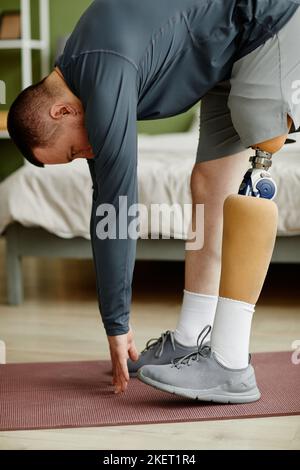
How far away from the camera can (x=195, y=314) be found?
164 centimetres

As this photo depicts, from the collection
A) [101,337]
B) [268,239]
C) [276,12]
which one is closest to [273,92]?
[276,12]

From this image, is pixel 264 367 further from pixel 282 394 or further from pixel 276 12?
pixel 276 12

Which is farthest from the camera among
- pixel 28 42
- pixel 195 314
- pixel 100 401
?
pixel 28 42

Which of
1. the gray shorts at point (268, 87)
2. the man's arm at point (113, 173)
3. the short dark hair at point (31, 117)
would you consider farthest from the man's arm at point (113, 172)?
the gray shorts at point (268, 87)

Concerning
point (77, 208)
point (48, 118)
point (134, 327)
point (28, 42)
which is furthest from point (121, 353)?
point (28, 42)

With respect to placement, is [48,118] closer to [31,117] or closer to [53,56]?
[31,117]

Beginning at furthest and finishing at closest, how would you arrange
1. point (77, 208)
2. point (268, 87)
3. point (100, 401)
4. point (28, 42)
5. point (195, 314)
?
point (28, 42) < point (77, 208) < point (195, 314) < point (100, 401) < point (268, 87)

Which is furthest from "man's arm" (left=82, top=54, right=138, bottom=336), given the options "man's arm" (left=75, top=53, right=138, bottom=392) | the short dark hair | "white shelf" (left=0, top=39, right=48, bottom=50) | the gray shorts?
"white shelf" (left=0, top=39, right=48, bottom=50)

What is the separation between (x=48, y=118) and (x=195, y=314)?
552 mm

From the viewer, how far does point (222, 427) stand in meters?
1.38

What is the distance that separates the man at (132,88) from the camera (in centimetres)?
127

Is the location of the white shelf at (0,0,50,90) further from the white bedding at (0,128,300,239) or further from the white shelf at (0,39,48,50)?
the white bedding at (0,128,300,239)

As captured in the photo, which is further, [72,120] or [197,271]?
[197,271]
